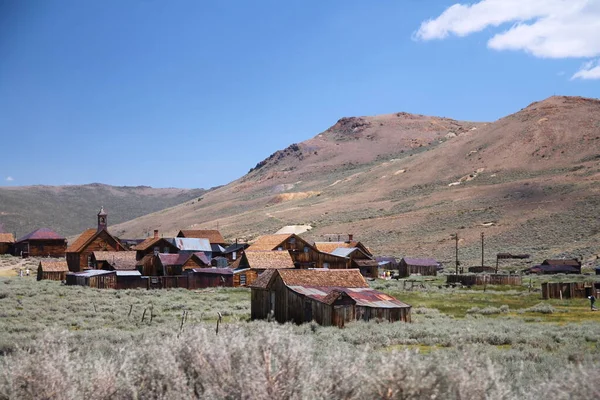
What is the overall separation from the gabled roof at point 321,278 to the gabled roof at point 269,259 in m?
19.3

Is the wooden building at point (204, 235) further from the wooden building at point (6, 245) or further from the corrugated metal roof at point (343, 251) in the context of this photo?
the wooden building at point (6, 245)

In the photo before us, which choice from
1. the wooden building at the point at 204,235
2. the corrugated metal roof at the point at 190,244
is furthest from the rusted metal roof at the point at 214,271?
the wooden building at the point at 204,235

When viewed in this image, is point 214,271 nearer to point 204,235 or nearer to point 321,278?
point 321,278

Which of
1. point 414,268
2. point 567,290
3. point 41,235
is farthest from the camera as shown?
point 41,235

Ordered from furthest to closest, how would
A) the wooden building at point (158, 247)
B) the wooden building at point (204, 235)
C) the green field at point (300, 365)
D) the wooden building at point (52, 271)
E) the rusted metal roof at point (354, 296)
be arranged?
the wooden building at point (204, 235)
the wooden building at point (158, 247)
the wooden building at point (52, 271)
the rusted metal roof at point (354, 296)
the green field at point (300, 365)

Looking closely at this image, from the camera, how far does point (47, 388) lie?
33.8ft

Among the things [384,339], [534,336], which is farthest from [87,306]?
[534,336]

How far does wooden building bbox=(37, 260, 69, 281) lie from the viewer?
55.6 meters

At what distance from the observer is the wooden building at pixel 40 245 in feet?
254

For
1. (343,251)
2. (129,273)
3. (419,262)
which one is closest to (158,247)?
(129,273)

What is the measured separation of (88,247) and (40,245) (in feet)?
68.8

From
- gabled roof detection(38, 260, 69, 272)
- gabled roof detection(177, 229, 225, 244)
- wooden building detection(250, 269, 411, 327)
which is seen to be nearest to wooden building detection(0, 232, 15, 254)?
gabled roof detection(177, 229, 225, 244)

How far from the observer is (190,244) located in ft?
213

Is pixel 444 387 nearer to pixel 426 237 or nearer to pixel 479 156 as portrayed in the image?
pixel 426 237
